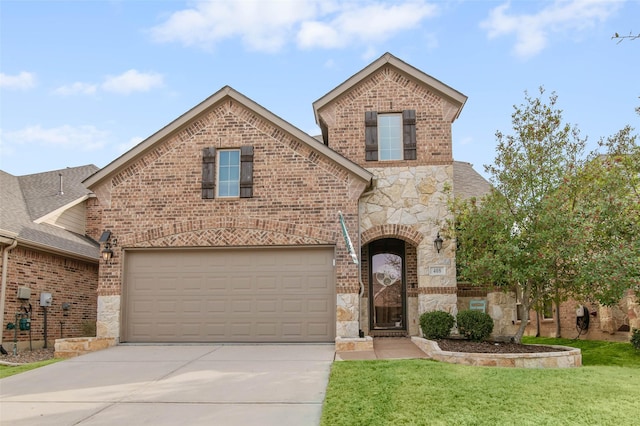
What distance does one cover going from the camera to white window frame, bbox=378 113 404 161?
48.8 feet

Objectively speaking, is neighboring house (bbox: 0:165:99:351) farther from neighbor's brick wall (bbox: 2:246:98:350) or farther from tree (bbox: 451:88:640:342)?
tree (bbox: 451:88:640:342)

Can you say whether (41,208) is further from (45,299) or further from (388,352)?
(388,352)

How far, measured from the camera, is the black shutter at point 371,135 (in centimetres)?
1486

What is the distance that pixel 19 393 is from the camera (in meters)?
8.92

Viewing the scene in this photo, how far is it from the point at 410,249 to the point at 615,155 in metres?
5.51

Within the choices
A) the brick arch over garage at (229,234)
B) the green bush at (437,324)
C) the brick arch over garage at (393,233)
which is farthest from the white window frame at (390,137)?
the green bush at (437,324)

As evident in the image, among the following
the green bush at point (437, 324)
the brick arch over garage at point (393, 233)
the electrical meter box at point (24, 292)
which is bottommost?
the green bush at point (437, 324)

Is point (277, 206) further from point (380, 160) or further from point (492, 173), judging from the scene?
point (492, 173)

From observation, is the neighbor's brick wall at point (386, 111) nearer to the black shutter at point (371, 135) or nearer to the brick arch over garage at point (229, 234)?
the black shutter at point (371, 135)

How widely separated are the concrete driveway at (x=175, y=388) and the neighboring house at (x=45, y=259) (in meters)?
3.34

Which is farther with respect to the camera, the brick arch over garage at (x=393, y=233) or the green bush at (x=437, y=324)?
the brick arch over garage at (x=393, y=233)

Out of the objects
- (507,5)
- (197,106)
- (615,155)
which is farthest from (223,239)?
(615,155)

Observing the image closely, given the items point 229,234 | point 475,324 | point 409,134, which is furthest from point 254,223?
point 475,324

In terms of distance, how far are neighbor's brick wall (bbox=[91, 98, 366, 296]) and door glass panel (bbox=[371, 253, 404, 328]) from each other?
9.27 feet
